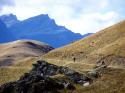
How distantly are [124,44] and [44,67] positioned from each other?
6024 cm

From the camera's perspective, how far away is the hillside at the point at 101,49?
121 metres

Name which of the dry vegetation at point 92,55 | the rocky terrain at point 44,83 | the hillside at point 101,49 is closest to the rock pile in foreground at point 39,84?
the rocky terrain at point 44,83

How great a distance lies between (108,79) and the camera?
57.5 m

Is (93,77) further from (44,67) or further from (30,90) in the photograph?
(44,67)

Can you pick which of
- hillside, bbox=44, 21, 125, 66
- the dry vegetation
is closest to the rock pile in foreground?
the dry vegetation

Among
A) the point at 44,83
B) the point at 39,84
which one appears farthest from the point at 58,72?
the point at 39,84

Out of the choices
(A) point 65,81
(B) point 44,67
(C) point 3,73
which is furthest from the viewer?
(C) point 3,73

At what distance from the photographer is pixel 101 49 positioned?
439 feet

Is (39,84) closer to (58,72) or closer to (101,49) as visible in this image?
(58,72)

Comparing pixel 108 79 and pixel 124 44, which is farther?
pixel 124 44

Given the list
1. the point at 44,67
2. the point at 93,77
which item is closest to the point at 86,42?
the point at 44,67

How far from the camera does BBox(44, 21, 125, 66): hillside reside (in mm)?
120713

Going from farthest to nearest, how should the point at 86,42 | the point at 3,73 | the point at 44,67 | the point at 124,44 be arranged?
the point at 86,42
the point at 124,44
the point at 3,73
the point at 44,67

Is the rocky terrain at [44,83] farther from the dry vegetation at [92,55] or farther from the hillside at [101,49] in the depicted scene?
the hillside at [101,49]
